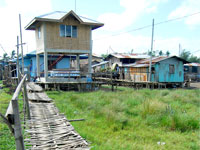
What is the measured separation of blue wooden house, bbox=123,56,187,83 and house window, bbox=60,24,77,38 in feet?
32.9

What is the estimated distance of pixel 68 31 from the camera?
15.8 m

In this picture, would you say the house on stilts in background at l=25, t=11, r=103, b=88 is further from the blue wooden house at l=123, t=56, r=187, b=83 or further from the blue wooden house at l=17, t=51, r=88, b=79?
the blue wooden house at l=123, t=56, r=187, b=83

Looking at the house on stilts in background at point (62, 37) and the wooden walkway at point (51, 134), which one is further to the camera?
the house on stilts in background at point (62, 37)

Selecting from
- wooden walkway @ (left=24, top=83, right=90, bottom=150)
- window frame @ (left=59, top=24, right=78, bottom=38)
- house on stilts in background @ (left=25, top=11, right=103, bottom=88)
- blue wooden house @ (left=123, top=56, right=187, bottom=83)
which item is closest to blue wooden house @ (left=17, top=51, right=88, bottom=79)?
house on stilts in background @ (left=25, top=11, right=103, bottom=88)

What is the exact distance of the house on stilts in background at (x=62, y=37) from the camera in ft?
49.5

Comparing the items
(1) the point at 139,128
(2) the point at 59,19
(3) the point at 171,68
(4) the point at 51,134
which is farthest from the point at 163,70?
(4) the point at 51,134

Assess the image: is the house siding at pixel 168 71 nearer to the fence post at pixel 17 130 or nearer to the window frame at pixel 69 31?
the window frame at pixel 69 31

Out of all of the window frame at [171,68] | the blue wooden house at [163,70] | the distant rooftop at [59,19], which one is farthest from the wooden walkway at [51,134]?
the window frame at [171,68]

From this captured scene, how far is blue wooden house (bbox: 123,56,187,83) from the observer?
22.9 m

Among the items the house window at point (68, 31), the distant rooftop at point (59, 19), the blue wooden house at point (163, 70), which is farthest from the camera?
the blue wooden house at point (163, 70)

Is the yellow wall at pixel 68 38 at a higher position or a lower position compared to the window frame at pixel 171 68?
higher

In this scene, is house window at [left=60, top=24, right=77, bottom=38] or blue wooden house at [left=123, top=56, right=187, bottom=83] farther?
blue wooden house at [left=123, top=56, right=187, bottom=83]

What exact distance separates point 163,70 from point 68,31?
13.3 metres

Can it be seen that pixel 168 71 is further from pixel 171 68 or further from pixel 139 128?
pixel 139 128
